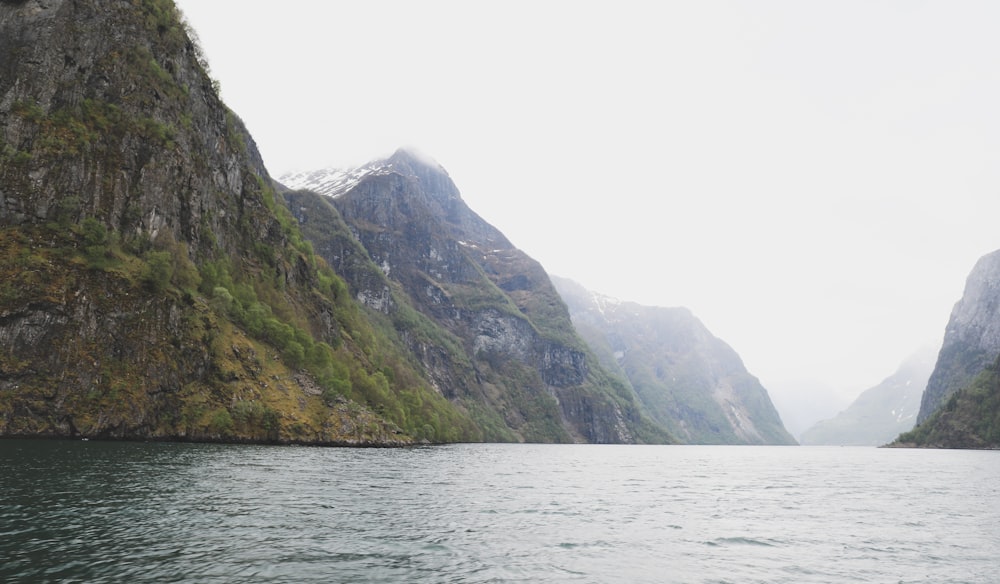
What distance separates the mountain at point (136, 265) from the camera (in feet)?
258

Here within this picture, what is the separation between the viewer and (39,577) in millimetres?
18031

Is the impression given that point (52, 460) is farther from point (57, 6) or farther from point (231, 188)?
point (231, 188)

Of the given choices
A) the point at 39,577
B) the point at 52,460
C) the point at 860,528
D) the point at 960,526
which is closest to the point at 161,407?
the point at 52,460

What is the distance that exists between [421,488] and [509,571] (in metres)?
28.4

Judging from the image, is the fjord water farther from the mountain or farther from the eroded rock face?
the eroded rock face

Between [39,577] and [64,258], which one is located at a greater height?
[64,258]

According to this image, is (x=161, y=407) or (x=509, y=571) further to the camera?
(x=161, y=407)

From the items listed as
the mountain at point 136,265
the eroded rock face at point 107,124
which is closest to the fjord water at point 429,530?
the mountain at point 136,265

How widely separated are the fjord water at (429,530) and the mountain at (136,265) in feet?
88.8

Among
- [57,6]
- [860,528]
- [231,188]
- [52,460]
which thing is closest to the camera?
[860,528]

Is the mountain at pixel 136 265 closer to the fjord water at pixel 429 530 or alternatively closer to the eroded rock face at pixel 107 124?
the eroded rock face at pixel 107 124

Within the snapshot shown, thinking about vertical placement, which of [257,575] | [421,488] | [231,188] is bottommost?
[421,488]

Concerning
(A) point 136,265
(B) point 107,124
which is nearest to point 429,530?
(A) point 136,265

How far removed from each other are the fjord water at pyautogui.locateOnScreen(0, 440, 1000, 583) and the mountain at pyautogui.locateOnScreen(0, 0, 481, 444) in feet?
88.8
